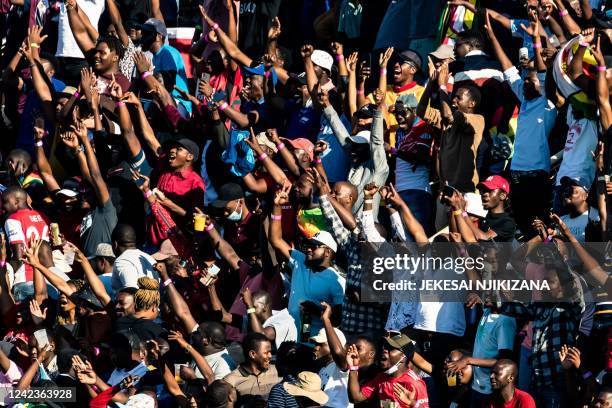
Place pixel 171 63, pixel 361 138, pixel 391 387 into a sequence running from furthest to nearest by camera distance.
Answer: pixel 171 63 < pixel 361 138 < pixel 391 387

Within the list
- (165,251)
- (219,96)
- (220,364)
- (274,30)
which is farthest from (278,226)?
(274,30)

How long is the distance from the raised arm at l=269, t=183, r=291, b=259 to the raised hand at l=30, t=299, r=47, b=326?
2.16 metres

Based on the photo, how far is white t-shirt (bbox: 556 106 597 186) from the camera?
1354 centimetres

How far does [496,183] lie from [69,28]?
18.7 feet

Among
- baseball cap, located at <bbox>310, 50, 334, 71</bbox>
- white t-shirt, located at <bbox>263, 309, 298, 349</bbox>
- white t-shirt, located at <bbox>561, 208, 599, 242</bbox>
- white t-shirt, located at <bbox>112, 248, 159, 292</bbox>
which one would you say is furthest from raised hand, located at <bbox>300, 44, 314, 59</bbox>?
white t-shirt, located at <bbox>561, 208, 599, 242</bbox>

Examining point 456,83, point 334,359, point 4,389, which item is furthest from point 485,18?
point 4,389

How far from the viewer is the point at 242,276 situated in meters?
14.1

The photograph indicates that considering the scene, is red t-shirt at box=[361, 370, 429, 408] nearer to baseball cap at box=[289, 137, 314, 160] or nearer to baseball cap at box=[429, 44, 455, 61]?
baseball cap at box=[289, 137, 314, 160]

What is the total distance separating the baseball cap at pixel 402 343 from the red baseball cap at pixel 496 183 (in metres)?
1.65

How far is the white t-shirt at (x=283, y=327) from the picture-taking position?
43.3 feet

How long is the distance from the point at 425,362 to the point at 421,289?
623 millimetres

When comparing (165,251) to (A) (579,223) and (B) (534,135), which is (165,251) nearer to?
(B) (534,135)

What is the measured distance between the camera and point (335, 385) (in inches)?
493

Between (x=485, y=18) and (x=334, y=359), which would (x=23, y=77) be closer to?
(x=485, y=18)
